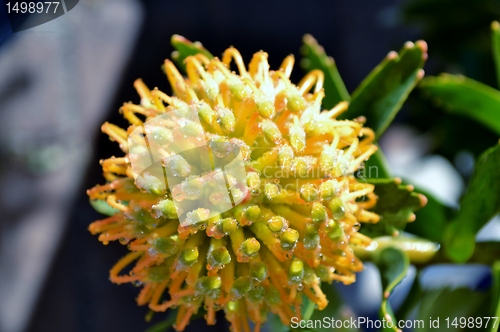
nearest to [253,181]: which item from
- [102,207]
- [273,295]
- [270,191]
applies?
[270,191]

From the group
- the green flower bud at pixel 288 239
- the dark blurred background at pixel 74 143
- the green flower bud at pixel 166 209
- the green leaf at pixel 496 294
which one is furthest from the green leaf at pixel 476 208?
the dark blurred background at pixel 74 143

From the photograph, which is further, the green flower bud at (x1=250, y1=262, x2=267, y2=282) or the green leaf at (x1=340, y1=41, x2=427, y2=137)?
the green leaf at (x1=340, y1=41, x2=427, y2=137)

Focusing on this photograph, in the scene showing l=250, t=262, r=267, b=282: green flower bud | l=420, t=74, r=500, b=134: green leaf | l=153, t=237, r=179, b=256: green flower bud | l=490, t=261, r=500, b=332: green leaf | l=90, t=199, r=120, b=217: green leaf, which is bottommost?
l=490, t=261, r=500, b=332: green leaf

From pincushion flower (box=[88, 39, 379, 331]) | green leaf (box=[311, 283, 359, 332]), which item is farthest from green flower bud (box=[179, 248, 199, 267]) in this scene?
green leaf (box=[311, 283, 359, 332])

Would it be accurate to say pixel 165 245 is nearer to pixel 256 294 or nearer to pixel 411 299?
pixel 256 294

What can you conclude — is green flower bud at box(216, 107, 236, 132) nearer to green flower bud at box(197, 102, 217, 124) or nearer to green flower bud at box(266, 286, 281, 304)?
green flower bud at box(197, 102, 217, 124)
